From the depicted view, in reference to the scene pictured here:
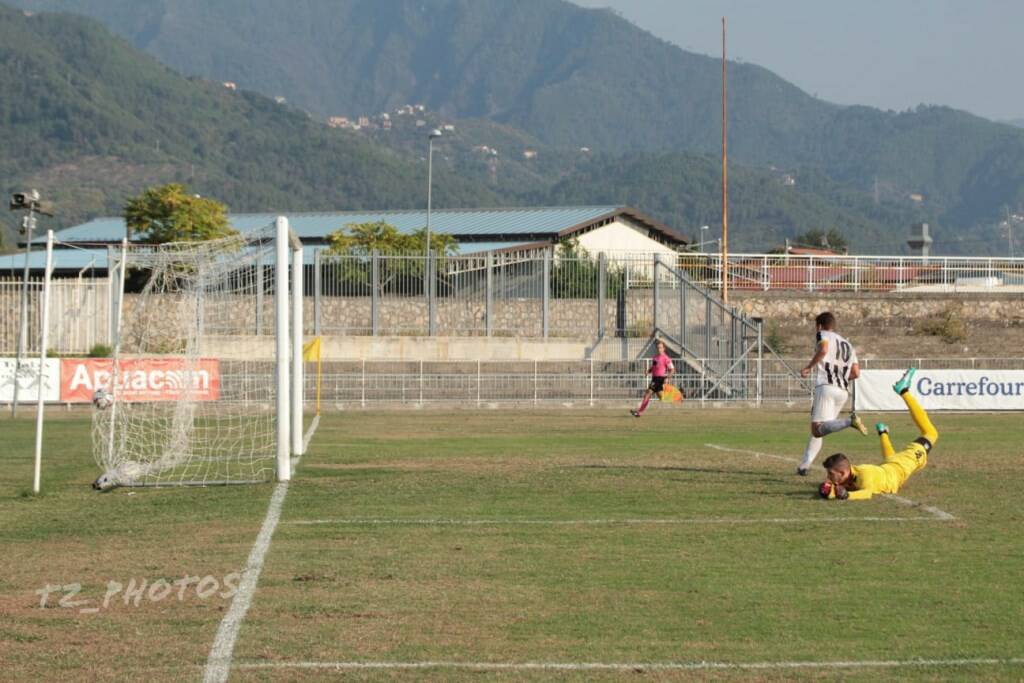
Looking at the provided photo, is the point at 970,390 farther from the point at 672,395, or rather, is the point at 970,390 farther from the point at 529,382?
the point at 529,382

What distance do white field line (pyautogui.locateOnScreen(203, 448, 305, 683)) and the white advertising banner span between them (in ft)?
74.7

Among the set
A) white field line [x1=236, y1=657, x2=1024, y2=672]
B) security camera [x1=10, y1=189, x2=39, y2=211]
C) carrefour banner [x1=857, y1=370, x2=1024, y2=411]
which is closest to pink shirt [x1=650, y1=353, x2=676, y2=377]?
carrefour banner [x1=857, y1=370, x2=1024, y2=411]

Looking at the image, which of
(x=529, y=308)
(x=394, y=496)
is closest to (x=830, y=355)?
(x=394, y=496)

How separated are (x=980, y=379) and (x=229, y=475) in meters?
24.6

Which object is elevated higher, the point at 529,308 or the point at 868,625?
the point at 529,308

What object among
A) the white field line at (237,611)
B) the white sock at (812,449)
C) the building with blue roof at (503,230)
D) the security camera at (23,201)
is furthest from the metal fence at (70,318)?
the white field line at (237,611)

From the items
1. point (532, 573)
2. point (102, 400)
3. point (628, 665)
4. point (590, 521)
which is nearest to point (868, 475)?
point (590, 521)

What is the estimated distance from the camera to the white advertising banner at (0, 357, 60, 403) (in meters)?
34.3

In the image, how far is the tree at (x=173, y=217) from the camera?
202ft

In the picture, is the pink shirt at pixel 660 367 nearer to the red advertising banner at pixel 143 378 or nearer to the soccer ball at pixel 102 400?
the red advertising banner at pixel 143 378

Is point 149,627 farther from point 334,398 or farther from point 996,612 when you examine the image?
point 334,398

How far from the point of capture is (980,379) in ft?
121

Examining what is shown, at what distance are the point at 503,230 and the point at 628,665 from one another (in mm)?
62462

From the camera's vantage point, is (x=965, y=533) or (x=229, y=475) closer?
(x=965, y=533)
